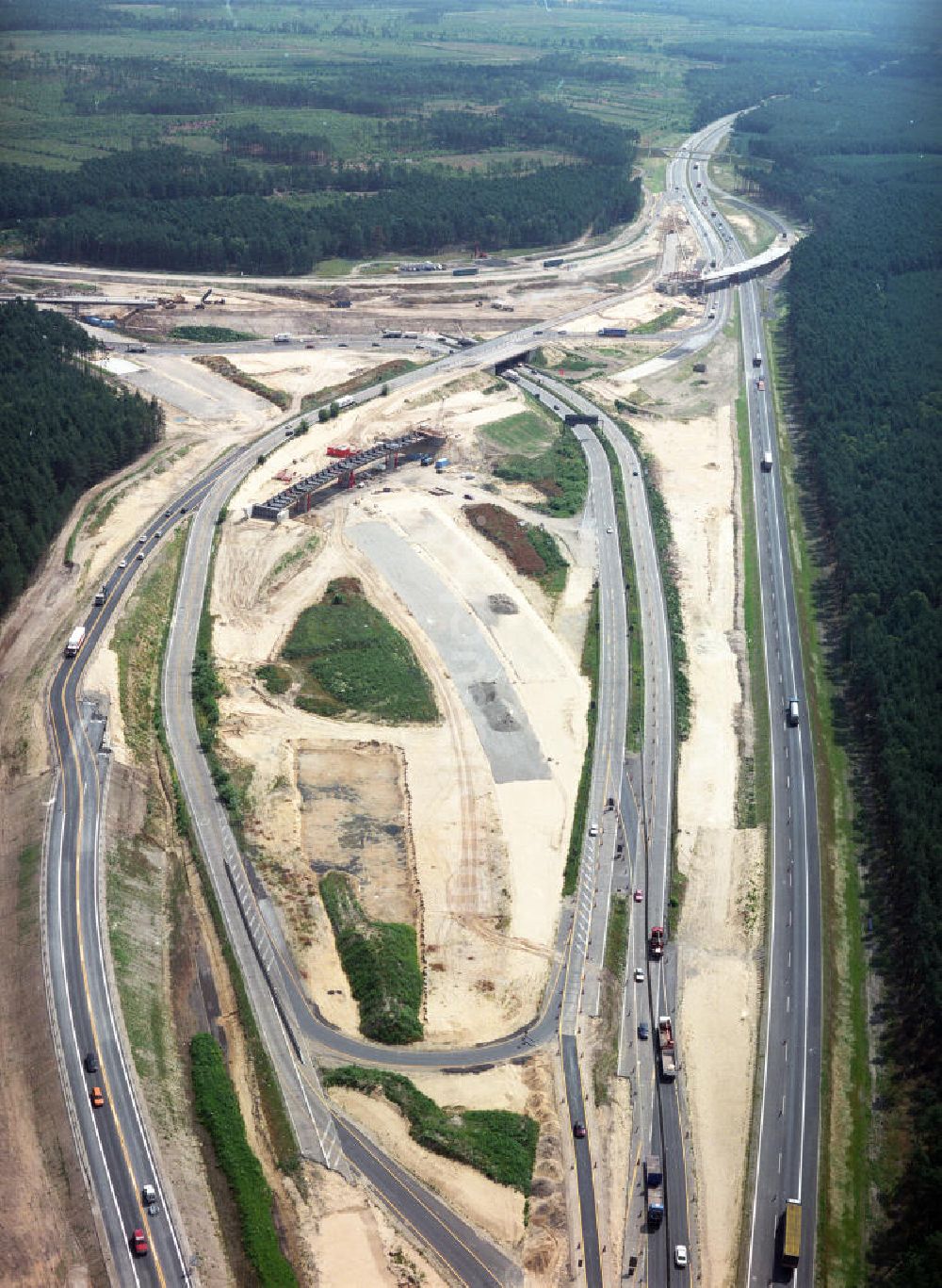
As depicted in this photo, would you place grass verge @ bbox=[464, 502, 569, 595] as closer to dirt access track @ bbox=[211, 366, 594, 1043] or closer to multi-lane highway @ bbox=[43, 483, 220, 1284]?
dirt access track @ bbox=[211, 366, 594, 1043]

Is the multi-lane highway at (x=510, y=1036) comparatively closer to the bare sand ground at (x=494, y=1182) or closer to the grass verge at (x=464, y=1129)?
the bare sand ground at (x=494, y=1182)

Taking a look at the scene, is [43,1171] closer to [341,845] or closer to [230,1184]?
[230,1184]

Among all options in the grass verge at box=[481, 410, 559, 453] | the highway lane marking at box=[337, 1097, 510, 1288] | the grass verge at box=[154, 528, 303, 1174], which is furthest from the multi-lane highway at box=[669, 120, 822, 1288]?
the grass verge at box=[481, 410, 559, 453]

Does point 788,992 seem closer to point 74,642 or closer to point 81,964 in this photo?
point 81,964

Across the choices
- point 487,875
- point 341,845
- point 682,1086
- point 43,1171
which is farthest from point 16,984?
point 682,1086

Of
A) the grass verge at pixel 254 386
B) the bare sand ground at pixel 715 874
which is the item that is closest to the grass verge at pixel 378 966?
the bare sand ground at pixel 715 874
